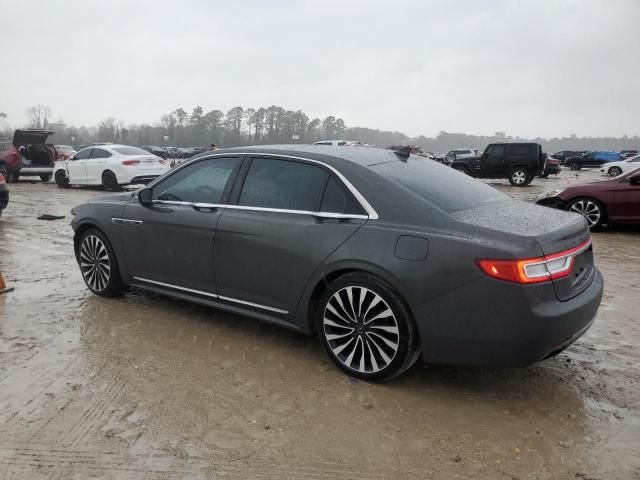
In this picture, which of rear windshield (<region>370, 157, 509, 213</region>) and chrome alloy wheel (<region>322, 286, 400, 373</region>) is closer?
chrome alloy wheel (<region>322, 286, 400, 373</region>)

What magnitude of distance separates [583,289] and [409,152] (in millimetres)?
1758

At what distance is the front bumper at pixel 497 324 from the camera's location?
2.96 metres

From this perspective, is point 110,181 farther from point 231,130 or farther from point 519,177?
point 231,130

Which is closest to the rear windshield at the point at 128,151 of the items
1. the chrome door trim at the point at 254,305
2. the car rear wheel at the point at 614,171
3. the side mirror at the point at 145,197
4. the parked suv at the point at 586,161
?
the side mirror at the point at 145,197

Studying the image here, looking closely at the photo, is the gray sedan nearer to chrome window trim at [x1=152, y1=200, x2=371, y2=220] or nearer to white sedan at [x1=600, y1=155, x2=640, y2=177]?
chrome window trim at [x1=152, y1=200, x2=371, y2=220]

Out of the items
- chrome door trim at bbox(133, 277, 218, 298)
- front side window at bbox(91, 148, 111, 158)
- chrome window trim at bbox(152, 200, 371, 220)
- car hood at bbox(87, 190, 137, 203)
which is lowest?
chrome door trim at bbox(133, 277, 218, 298)

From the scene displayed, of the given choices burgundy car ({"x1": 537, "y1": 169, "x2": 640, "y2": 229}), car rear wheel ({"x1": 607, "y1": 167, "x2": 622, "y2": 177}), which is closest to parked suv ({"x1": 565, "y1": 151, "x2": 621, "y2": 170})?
car rear wheel ({"x1": 607, "y1": 167, "x2": 622, "y2": 177})

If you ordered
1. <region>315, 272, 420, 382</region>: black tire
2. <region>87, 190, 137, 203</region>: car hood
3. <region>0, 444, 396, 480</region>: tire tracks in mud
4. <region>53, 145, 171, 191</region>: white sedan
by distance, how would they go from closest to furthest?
1. <region>0, 444, 396, 480</region>: tire tracks in mud
2. <region>315, 272, 420, 382</region>: black tire
3. <region>87, 190, 137, 203</region>: car hood
4. <region>53, 145, 171, 191</region>: white sedan

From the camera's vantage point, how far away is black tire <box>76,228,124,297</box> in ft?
16.8

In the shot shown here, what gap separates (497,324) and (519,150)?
68.1ft

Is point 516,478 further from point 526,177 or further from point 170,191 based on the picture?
point 526,177

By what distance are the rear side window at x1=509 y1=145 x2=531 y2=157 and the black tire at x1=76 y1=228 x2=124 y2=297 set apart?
784 inches

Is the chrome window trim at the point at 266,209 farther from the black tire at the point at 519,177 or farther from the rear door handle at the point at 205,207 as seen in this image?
the black tire at the point at 519,177

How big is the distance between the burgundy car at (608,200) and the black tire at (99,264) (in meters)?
8.14
